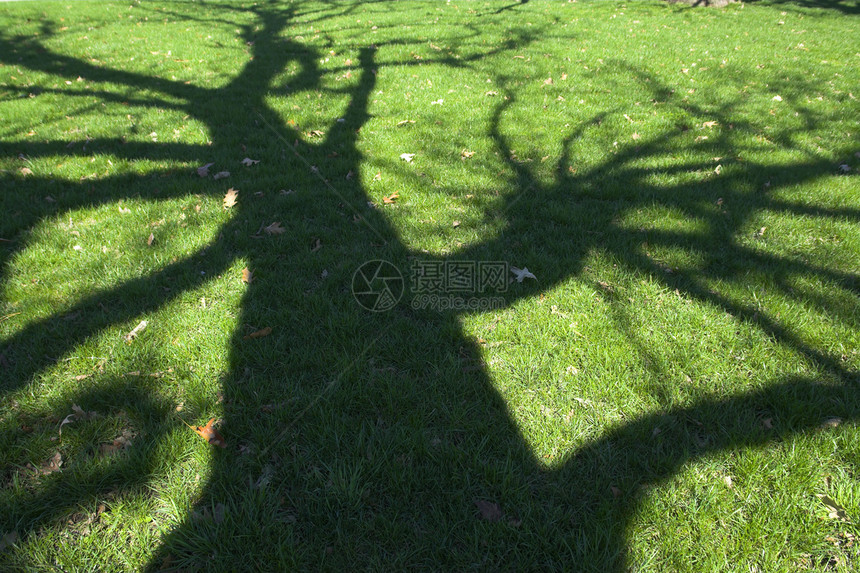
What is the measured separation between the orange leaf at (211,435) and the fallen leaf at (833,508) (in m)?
2.99

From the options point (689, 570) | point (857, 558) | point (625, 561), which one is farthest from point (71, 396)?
point (857, 558)

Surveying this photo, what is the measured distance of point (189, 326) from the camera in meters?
3.04

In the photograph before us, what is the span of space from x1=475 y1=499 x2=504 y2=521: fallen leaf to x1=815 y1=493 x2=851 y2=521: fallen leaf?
152 cm

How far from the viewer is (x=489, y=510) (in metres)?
2.08

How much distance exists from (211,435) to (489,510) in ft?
5.07

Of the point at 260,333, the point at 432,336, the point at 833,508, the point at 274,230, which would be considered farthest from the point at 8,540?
A: the point at 833,508

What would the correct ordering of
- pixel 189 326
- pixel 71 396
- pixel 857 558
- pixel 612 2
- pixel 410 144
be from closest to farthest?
1. pixel 857 558
2. pixel 71 396
3. pixel 189 326
4. pixel 410 144
5. pixel 612 2

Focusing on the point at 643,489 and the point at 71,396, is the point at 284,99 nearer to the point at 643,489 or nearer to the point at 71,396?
the point at 71,396

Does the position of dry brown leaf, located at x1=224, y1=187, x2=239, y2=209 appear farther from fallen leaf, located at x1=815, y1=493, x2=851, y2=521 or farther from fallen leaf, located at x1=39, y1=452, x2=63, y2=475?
fallen leaf, located at x1=815, y1=493, x2=851, y2=521

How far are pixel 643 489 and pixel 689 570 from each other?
353mm

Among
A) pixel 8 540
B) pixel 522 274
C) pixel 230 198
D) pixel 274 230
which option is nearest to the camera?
pixel 8 540

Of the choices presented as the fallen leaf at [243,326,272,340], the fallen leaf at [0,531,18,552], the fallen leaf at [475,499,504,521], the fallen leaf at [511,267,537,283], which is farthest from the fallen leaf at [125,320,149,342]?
the fallen leaf at [511,267,537,283]

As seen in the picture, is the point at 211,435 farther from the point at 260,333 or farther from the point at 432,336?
the point at 432,336

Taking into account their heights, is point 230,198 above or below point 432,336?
above
